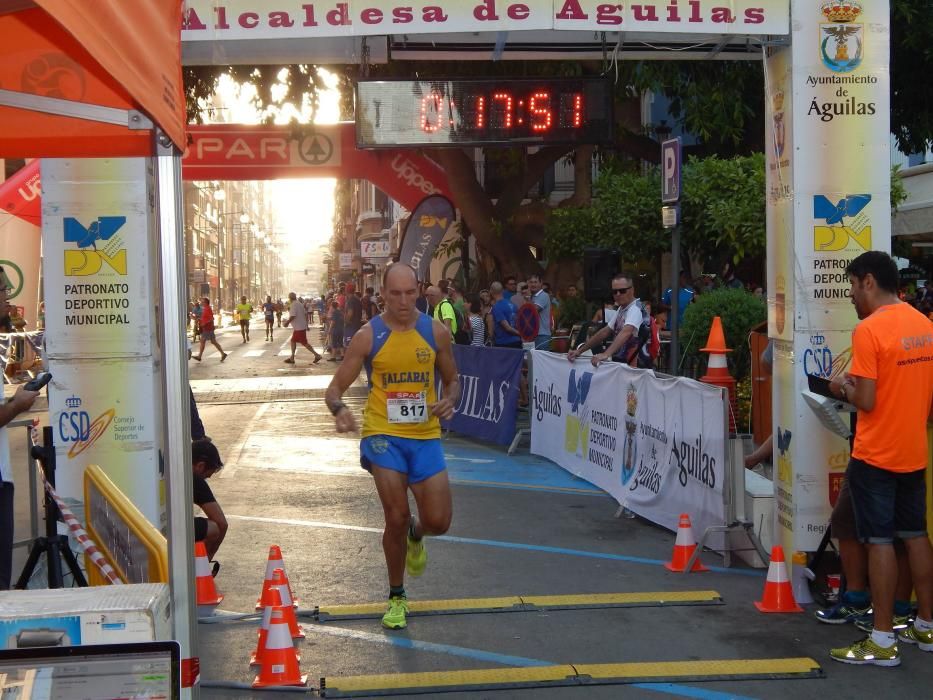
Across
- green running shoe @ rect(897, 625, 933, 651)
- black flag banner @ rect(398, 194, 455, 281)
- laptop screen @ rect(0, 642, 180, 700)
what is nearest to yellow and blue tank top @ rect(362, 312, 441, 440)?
green running shoe @ rect(897, 625, 933, 651)

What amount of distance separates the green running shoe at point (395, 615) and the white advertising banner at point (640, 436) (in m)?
2.54

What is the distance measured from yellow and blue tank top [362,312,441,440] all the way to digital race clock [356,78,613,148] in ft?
9.84

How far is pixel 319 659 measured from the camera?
5.91 meters

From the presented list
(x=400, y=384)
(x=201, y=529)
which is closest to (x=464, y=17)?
(x=400, y=384)

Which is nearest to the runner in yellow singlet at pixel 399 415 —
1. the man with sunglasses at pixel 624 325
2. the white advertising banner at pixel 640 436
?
the white advertising banner at pixel 640 436

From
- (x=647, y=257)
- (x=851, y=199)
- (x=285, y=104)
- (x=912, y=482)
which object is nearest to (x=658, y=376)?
(x=851, y=199)

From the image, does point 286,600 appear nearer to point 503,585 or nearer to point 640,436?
point 503,585

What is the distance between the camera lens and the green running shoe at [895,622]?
6.22 metres

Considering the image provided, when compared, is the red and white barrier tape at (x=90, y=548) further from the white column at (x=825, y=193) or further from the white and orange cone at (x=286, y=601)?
the white column at (x=825, y=193)

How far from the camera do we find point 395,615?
642 cm

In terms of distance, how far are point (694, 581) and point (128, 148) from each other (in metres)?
4.99

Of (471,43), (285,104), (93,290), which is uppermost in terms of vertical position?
(285,104)

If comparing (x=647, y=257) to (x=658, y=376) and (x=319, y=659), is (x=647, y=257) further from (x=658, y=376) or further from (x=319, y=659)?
(x=319, y=659)

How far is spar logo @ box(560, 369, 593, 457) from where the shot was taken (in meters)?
11.3
